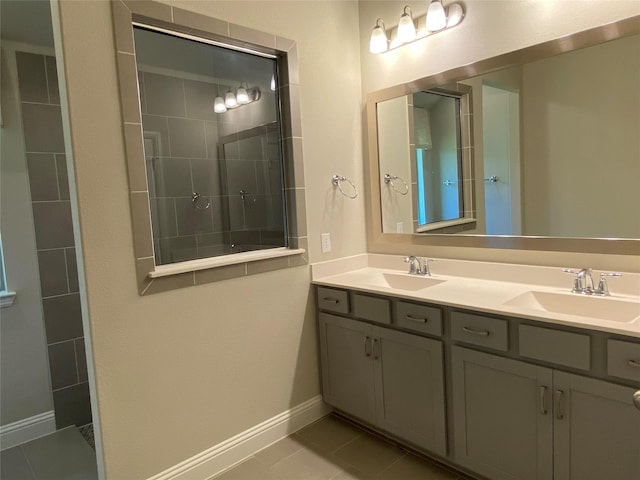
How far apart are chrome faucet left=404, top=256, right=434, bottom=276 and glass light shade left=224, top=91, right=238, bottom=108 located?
1462mm

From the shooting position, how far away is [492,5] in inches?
85.1

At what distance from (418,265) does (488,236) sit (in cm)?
44

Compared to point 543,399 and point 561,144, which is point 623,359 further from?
point 561,144

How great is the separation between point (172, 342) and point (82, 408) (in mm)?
1361

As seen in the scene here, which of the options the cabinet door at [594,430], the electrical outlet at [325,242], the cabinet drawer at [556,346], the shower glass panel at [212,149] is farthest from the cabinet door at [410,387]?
the shower glass panel at [212,149]

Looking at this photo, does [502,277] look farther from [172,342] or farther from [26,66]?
[26,66]

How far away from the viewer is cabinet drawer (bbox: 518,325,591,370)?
5.06ft

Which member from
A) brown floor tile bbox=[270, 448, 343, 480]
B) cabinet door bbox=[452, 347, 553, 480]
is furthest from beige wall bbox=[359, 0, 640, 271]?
brown floor tile bbox=[270, 448, 343, 480]

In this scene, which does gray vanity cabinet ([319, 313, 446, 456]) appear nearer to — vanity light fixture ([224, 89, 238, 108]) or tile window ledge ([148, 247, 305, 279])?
tile window ledge ([148, 247, 305, 279])

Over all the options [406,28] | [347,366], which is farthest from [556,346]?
[406,28]

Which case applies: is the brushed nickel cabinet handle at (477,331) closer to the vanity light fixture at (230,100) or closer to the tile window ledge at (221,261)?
the tile window ledge at (221,261)

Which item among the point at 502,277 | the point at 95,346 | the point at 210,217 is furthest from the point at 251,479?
the point at 502,277

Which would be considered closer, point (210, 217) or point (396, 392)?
point (396, 392)

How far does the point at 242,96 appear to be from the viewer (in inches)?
106
